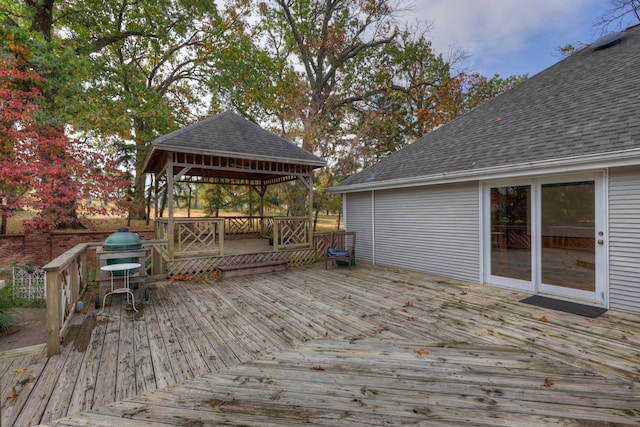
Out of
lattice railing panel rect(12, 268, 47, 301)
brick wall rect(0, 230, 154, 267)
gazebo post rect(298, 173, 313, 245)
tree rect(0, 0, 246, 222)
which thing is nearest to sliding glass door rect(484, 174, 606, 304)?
gazebo post rect(298, 173, 313, 245)

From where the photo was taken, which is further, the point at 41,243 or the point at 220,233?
the point at 41,243

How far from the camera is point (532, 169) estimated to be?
5.03 metres

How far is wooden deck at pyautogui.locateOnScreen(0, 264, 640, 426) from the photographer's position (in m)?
2.21

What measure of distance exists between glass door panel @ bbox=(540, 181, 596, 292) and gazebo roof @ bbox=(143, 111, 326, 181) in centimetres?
567

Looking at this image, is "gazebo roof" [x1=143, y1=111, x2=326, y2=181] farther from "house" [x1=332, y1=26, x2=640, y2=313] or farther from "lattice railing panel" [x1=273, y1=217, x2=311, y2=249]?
"house" [x1=332, y1=26, x2=640, y2=313]

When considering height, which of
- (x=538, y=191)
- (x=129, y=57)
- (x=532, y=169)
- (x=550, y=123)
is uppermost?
(x=129, y=57)

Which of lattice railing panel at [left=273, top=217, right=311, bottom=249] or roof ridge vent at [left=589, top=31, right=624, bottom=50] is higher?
roof ridge vent at [left=589, top=31, right=624, bottom=50]

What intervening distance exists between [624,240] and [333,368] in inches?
190

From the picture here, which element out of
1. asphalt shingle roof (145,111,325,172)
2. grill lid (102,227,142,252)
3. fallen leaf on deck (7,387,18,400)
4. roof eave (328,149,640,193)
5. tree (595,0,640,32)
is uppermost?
tree (595,0,640,32)

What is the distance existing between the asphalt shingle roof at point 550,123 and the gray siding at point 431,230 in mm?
598

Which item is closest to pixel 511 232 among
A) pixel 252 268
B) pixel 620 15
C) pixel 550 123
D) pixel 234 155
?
pixel 550 123

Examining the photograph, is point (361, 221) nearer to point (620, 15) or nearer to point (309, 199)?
point (309, 199)

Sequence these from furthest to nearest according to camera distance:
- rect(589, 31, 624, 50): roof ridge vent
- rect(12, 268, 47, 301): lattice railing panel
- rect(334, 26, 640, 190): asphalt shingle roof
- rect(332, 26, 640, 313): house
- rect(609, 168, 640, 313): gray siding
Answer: rect(589, 31, 624, 50): roof ridge vent, rect(12, 268, 47, 301): lattice railing panel, rect(334, 26, 640, 190): asphalt shingle roof, rect(332, 26, 640, 313): house, rect(609, 168, 640, 313): gray siding

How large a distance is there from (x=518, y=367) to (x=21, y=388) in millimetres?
4625
